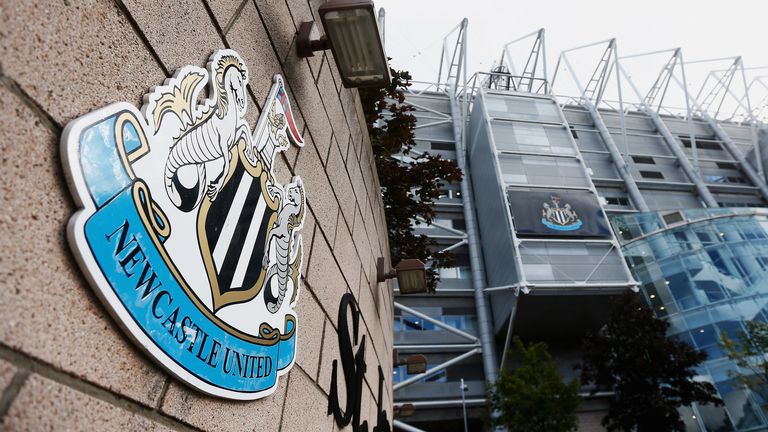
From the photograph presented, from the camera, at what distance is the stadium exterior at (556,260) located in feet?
59.2

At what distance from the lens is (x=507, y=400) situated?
14258 mm

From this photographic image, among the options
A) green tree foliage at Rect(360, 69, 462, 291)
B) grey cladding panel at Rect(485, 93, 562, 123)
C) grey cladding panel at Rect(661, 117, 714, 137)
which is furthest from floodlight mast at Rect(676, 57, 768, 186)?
green tree foliage at Rect(360, 69, 462, 291)

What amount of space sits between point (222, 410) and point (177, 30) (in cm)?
127

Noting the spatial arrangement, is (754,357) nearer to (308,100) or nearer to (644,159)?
(308,100)

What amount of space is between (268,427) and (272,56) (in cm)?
174

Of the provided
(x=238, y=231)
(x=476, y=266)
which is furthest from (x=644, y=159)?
(x=238, y=231)

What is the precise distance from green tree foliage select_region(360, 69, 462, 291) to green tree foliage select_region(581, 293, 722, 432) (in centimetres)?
1151

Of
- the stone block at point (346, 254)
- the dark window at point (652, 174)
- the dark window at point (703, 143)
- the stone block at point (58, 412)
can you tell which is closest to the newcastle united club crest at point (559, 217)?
the dark window at point (652, 174)

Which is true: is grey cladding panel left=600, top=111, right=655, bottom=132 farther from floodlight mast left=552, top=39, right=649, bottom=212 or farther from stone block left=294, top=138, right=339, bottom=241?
stone block left=294, top=138, right=339, bottom=241

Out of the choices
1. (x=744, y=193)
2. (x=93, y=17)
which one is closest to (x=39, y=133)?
(x=93, y=17)

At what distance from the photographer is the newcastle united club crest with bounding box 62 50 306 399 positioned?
2.94 ft

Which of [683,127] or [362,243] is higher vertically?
[683,127]

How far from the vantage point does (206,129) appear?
52.2 inches

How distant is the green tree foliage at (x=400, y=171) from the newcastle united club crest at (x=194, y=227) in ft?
14.4
